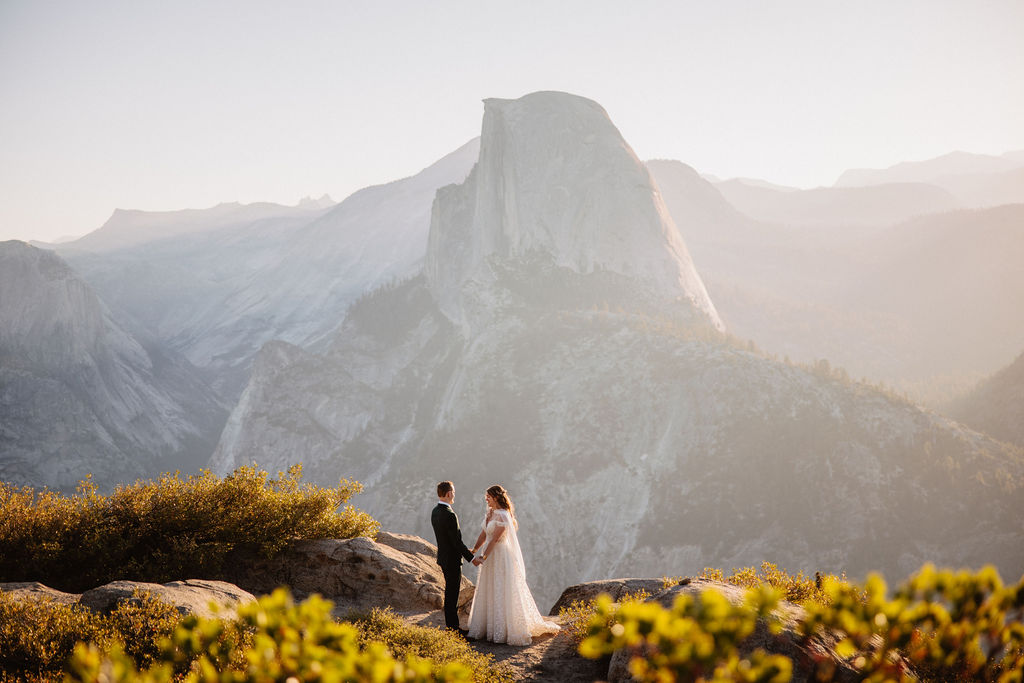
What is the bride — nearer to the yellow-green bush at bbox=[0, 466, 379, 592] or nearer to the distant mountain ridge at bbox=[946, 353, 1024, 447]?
the yellow-green bush at bbox=[0, 466, 379, 592]

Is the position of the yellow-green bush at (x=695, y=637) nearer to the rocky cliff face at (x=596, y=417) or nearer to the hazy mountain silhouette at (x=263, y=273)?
the rocky cliff face at (x=596, y=417)

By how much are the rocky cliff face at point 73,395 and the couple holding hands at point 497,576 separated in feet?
270

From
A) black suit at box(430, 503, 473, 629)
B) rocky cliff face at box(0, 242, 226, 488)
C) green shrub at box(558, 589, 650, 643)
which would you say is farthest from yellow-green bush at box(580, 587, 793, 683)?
rocky cliff face at box(0, 242, 226, 488)

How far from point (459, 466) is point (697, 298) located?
32315mm

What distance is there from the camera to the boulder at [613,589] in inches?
439

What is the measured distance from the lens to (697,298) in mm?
68938

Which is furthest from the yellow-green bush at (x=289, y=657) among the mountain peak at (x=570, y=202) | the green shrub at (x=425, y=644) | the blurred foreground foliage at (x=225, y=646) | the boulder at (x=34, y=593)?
the mountain peak at (x=570, y=202)

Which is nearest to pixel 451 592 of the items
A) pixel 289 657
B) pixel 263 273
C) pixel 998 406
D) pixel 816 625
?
pixel 816 625

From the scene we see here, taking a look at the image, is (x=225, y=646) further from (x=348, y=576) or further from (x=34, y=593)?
(x=348, y=576)

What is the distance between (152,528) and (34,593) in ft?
8.57

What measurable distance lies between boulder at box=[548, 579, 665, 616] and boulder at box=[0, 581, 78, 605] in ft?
24.8

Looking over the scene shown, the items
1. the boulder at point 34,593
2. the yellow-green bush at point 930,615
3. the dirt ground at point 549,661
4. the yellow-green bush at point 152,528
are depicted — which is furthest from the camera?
the yellow-green bush at point 152,528

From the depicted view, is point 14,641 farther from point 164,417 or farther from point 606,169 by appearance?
point 164,417

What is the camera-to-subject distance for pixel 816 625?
3.05m
